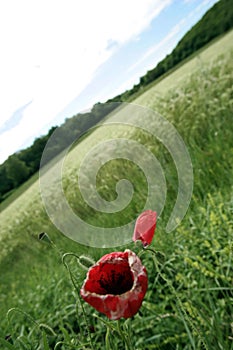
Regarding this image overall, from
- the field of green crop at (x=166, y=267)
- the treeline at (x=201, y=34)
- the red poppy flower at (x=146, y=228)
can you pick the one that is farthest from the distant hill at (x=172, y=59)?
the red poppy flower at (x=146, y=228)

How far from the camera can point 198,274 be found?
6.95ft

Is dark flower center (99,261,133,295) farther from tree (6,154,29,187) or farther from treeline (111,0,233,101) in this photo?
tree (6,154,29,187)

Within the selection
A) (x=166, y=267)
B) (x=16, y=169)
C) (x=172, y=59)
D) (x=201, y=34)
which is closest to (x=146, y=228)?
(x=166, y=267)

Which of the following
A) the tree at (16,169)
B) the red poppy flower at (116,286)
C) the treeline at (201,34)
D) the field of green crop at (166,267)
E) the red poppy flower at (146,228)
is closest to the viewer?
the red poppy flower at (116,286)

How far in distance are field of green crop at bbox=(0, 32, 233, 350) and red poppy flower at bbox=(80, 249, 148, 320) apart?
0.06 metres

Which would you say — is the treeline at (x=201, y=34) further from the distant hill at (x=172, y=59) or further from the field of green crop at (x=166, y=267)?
the field of green crop at (x=166, y=267)

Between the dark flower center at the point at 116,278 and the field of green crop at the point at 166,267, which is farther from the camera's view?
the field of green crop at the point at 166,267

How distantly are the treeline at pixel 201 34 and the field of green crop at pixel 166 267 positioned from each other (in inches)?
946

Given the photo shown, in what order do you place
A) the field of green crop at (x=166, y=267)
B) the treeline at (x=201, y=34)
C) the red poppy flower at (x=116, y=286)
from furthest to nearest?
the treeline at (x=201, y=34) < the field of green crop at (x=166, y=267) < the red poppy flower at (x=116, y=286)

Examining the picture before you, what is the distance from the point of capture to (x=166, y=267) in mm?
1225

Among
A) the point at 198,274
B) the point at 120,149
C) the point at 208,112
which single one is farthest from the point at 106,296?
the point at 120,149

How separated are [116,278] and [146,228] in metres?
0.14

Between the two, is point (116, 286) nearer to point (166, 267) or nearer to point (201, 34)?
point (166, 267)

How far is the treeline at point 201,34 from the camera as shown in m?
31.0
